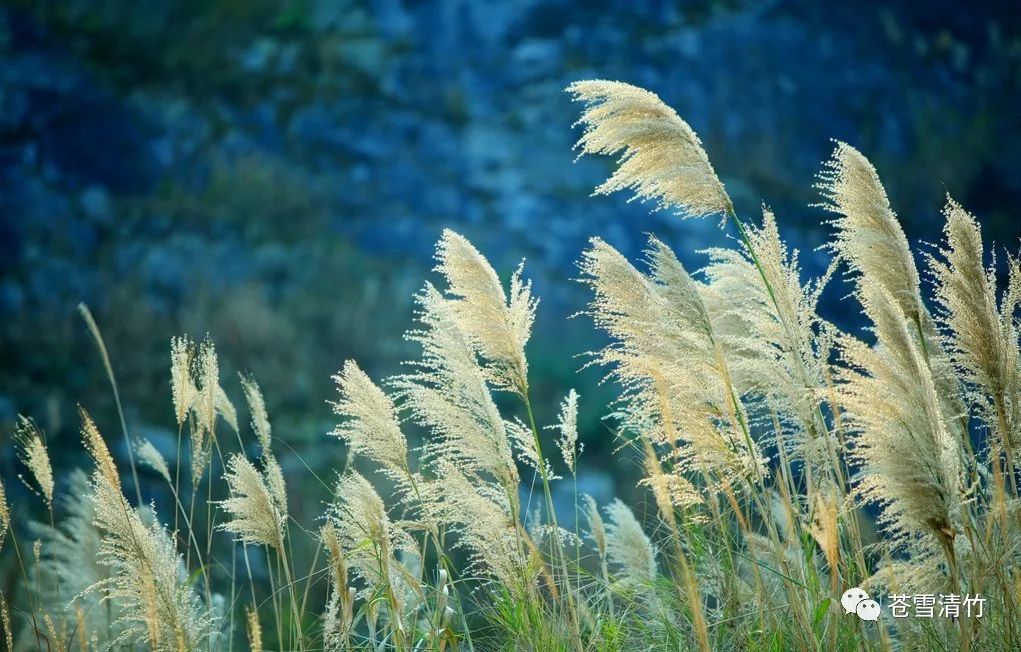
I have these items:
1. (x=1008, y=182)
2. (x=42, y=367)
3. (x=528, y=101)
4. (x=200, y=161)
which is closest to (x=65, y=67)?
(x=200, y=161)

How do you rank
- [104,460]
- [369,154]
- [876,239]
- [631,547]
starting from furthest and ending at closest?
[369,154], [631,547], [876,239], [104,460]

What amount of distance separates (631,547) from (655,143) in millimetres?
1103

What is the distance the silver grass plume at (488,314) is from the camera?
1967 mm

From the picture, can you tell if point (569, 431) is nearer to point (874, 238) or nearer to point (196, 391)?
point (874, 238)

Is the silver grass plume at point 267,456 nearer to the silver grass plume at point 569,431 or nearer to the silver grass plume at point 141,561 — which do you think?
the silver grass plume at point 141,561

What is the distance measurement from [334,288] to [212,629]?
672cm

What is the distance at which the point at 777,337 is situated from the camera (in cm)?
215

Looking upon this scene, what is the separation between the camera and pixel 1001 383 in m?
1.95

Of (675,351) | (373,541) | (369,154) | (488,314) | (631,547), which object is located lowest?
(631,547)

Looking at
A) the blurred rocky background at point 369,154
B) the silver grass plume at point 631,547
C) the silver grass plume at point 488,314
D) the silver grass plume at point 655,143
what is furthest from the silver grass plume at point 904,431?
the blurred rocky background at point 369,154

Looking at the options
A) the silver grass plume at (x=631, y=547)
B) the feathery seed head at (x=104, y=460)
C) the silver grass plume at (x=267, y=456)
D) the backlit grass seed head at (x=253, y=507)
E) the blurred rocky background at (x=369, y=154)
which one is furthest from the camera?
the blurred rocky background at (x=369, y=154)

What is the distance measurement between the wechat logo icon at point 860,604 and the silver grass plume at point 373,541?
0.79 m

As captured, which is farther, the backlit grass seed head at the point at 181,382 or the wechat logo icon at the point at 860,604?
the backlit grass seed head at the point at 181,382

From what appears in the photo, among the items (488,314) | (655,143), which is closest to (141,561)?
(488,314)
